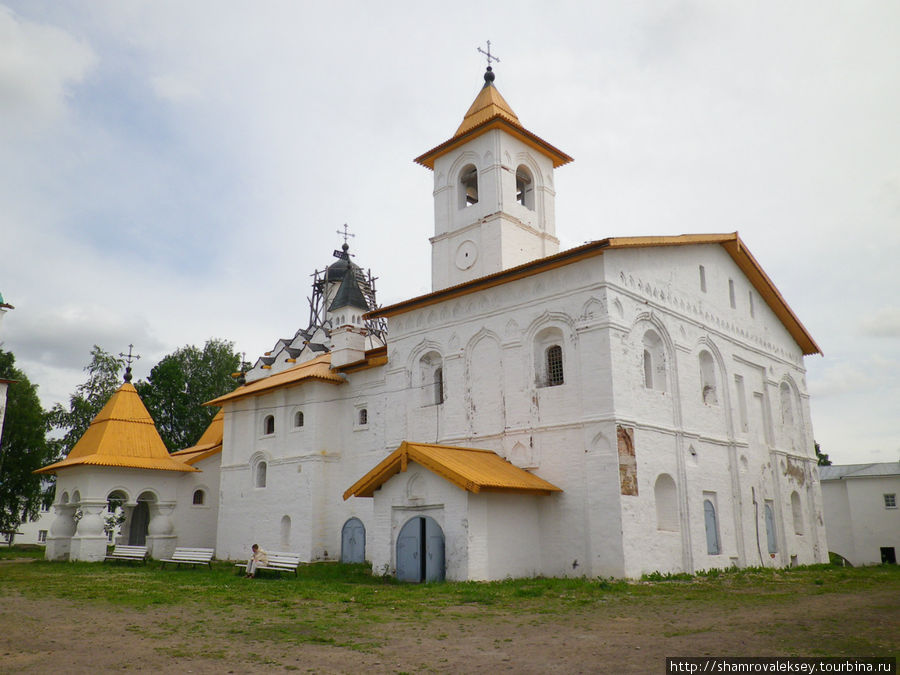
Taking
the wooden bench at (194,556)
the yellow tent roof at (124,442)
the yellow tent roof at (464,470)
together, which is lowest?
the wooden bench at (194,556)

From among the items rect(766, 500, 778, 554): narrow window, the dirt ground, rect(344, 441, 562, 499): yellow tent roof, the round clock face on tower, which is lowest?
the dirt ground

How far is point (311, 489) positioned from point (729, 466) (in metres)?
12.0

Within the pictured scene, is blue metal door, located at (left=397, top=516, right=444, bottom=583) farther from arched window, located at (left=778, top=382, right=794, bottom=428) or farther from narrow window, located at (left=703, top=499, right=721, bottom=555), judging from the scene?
arched window, located at (left=778, top=382, right=794, bottom=428)

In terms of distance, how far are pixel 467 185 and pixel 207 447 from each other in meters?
15.9

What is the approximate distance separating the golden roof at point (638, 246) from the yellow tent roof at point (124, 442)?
1055 cm

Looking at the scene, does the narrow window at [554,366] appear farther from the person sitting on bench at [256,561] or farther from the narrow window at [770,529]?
the narrow window at [770,529]

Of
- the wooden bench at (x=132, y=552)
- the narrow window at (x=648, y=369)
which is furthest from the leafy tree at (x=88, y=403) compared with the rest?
the narrow window at (x=648, y=369)

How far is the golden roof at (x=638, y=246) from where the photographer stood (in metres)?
16.2

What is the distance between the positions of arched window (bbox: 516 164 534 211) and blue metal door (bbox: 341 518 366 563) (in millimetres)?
10830

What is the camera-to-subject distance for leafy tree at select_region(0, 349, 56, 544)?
32572 mm

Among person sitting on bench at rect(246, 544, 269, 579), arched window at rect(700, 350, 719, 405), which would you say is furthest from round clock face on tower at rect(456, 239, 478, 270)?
person sitting on bench at rect(246, 544, 269, 579)

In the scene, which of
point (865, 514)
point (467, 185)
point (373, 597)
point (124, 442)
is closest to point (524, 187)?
point (467, 185)

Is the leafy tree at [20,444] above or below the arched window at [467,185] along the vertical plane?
below

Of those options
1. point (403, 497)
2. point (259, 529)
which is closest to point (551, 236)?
point (403, 497)
